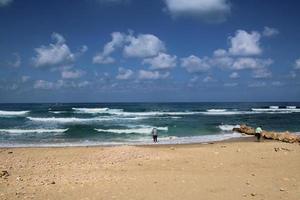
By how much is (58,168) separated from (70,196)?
3543 mm

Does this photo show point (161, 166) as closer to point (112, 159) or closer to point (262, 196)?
point (112, 159)

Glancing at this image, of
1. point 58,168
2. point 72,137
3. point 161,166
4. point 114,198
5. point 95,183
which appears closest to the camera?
point 114,198

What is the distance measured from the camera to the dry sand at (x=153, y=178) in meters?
7.99

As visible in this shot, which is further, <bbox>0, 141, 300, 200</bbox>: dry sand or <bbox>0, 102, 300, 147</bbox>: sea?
<bbox>0, 102, 300, 147</bbox>: sea

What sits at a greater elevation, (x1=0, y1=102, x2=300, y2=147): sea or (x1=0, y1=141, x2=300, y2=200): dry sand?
(x1=0, y1=141, x2=300, y2=200): dry sand

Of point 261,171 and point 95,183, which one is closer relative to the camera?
point 95,183

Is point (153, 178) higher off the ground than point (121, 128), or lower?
higher

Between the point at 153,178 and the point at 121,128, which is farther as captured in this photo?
the point at 121,128

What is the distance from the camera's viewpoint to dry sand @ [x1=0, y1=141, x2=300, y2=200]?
7988 mm

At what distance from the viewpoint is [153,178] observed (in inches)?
380

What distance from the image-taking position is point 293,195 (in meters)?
7.88

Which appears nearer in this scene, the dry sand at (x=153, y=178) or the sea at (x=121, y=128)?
the dry sand at (x=153, y=178)

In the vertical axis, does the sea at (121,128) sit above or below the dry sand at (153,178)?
below

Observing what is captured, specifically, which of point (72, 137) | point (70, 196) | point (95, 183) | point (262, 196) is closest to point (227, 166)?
point (262, 196)
